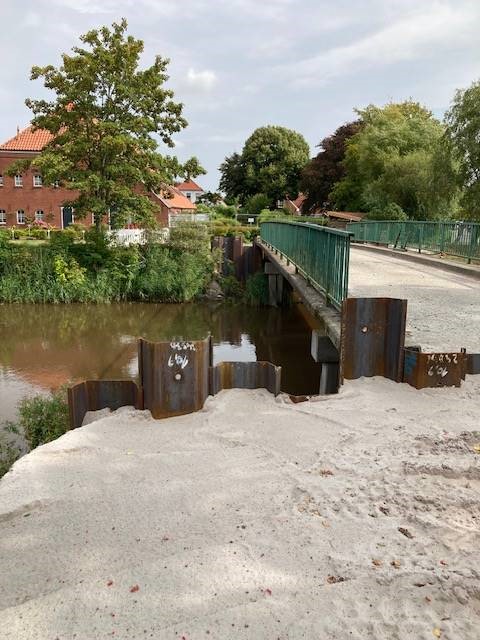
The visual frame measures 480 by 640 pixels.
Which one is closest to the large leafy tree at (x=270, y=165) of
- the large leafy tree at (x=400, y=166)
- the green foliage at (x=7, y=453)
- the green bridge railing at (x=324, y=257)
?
the large leafy tree at (x=400, y=166)

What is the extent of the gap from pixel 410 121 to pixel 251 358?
31.3 m

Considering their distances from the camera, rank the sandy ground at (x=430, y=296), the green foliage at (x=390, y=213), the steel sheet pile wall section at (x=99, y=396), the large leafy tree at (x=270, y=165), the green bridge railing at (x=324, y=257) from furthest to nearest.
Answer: the large leafy tree at (x=270, y=165) → the green foliage at (x=390, y=213) → the green bridge railing at (x=324, y=257) → the sandy ground at (x=430, y=296) → the steel sheet pile wall section at (x=99, y=396)

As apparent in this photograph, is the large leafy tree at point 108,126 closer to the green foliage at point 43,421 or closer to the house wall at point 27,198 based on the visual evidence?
the green foliage at point 43,421

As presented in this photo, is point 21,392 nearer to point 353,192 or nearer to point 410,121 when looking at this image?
point 410,121

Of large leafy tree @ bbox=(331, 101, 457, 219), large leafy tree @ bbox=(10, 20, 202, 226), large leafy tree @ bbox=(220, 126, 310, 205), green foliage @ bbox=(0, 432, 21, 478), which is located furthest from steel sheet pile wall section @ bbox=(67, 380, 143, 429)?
large leafy tree @ bbox=(220, 126, 310, 205)

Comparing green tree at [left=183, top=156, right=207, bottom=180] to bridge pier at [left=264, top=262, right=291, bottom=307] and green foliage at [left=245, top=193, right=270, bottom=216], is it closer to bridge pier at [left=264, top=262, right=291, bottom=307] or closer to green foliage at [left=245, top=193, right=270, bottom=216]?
bridge pier at [left=264, top=262, right=291, bottom=307]

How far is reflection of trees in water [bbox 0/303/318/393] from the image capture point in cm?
1322

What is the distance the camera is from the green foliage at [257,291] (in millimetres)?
23859

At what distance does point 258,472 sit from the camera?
12.7 ft

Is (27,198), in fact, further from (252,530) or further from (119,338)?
(252,530)

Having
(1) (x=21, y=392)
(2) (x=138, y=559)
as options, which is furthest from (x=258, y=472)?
(1) (x=21, y=392)

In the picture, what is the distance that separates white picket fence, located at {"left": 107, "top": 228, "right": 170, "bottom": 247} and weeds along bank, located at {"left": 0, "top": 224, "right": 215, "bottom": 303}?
42 cm

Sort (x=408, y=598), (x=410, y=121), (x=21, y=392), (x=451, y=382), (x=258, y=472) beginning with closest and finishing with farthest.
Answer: (x=408, y=598), (x=258, y=472), (x=451, y=382), (x=21, y=392), (x=410, y=121)

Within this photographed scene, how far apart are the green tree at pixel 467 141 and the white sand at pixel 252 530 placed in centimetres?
2451
